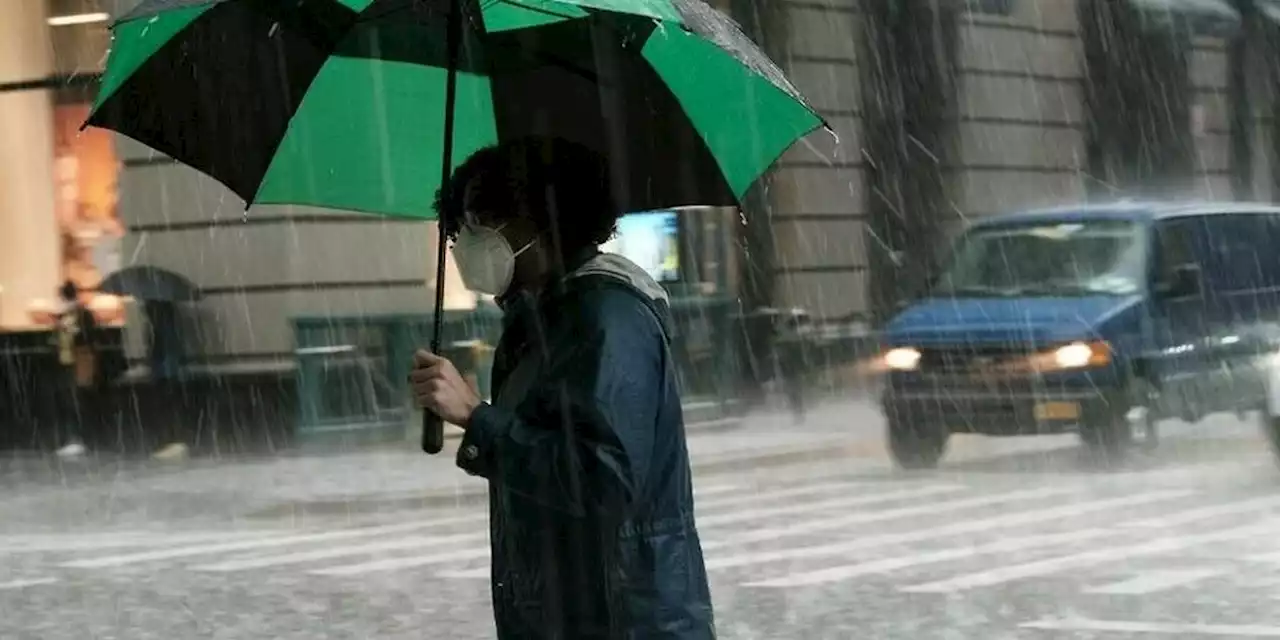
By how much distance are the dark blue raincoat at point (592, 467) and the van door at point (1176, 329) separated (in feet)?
34.0

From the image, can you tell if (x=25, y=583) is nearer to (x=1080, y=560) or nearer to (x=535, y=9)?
(x=1080, y=560)

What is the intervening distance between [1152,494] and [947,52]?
A: 389 inches

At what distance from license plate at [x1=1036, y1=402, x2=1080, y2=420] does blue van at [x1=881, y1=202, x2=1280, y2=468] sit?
0.03 ft

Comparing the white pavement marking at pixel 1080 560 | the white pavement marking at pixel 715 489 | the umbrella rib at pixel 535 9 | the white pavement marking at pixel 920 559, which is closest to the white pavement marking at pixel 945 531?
the white pavement marking at pixel 920 559

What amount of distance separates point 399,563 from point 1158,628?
4.09 meters

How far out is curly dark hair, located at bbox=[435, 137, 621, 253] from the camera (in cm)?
298

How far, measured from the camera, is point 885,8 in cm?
2041

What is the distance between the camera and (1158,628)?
7.18m

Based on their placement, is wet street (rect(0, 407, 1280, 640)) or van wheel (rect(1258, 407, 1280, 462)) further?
van wheel (rect(1258, 407, 1280, 462))

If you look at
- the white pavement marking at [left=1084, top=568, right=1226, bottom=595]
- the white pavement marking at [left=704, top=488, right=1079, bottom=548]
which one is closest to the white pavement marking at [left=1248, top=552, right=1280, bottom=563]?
the white pavement marking at [left=1084, top=568, right=1226, bottom=595]

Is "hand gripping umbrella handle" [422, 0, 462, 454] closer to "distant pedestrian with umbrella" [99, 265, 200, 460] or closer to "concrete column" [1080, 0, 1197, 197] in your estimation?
"distant pedestrian with umbrella" [99, 265, 200, 460]

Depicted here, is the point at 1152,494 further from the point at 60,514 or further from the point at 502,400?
the point at 502,400

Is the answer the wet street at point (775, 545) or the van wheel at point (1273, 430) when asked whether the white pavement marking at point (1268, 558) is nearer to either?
the wet street at point (775, 545)

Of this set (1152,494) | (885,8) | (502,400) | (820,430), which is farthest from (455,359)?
(502,400)
